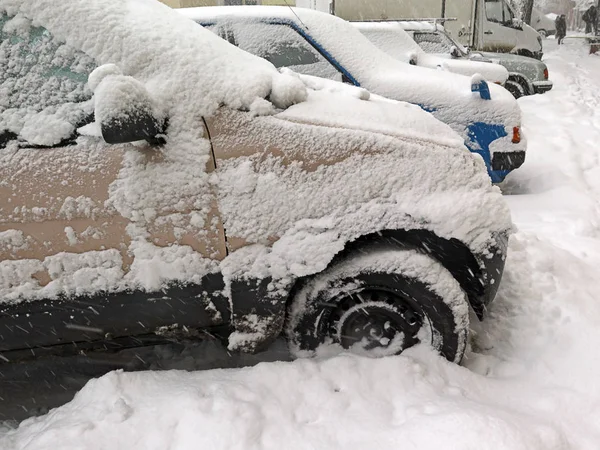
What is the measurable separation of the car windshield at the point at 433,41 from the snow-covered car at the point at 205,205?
252 inches

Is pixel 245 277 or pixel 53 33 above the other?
pixel 53 33

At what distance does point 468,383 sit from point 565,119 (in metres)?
7.48

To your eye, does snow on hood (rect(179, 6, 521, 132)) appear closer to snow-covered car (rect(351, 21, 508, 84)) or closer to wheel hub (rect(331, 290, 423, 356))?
snow-covered car (rect(351, 21, 508, 84))

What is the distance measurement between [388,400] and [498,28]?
42.4 ft

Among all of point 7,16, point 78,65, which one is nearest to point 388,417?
point 78,65

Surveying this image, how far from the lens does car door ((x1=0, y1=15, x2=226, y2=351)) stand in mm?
2080

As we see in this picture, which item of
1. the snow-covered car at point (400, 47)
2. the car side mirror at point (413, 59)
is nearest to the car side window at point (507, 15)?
the snow-covered car at point (400, 47)

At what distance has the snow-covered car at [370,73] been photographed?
4867 millimetres

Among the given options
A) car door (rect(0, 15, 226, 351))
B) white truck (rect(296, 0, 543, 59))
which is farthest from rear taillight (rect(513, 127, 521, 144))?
white truck (rect(296, 0, 543, 59))

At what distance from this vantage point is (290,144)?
7.29ft

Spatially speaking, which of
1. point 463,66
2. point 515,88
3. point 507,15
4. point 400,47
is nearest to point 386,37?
point 400,47

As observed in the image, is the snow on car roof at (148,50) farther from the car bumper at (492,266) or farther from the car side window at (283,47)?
the car side window at (283,47)

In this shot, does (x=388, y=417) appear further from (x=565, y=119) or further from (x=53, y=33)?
(x=565, y=119)

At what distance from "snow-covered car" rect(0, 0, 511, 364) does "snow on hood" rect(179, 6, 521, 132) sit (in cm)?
267
